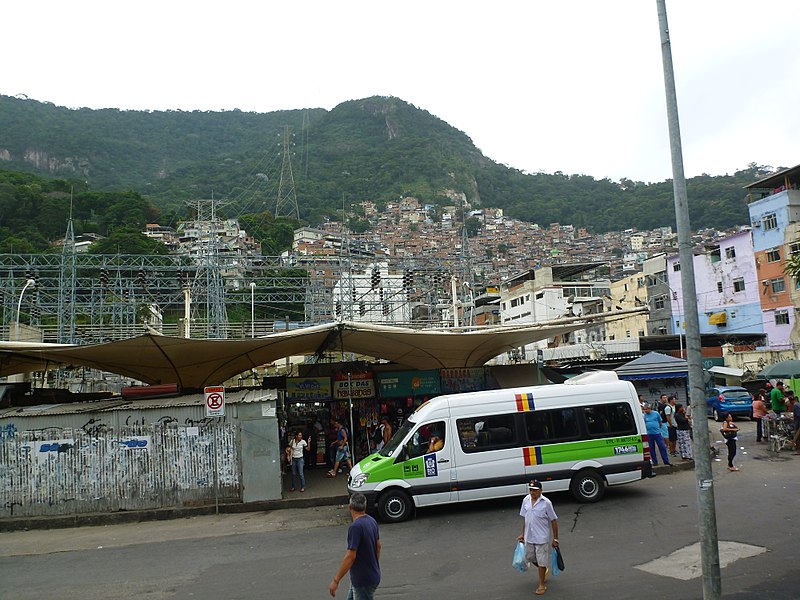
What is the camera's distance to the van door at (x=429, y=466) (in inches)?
425

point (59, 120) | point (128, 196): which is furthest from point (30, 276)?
point (59, 120)

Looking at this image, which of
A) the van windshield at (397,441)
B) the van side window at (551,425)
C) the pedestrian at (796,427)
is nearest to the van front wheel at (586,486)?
the van side window at (551,425)

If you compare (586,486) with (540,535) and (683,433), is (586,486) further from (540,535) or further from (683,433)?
(683,433)

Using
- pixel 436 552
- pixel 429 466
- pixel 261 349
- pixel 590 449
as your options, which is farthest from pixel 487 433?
pixel 261 349

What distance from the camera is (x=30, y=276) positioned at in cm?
3225

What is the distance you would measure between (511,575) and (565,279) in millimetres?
73896

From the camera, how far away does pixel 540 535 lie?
6727mm

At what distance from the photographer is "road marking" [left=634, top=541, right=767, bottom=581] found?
7246 mm

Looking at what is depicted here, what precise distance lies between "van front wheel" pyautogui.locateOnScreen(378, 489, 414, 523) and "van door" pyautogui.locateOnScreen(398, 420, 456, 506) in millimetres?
168

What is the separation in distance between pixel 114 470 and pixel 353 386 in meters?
7.37

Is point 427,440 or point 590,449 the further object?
point 590,449

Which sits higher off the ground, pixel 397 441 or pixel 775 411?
pixel 397 441

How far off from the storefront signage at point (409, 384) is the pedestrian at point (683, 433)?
6841 millimetres

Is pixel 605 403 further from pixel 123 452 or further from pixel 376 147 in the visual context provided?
pixel 376 147
